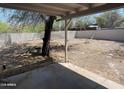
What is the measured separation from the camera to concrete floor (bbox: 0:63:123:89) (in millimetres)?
4602

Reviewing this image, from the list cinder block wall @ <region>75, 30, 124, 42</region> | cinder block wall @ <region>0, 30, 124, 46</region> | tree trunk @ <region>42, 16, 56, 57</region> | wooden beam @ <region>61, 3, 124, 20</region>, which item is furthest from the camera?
cinder block wall @ <region>0, 30, 124, 46</region>

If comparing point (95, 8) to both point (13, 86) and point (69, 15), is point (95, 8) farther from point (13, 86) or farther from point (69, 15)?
point (13, 86)

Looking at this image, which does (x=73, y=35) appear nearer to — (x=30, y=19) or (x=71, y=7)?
(x=30, y=19)

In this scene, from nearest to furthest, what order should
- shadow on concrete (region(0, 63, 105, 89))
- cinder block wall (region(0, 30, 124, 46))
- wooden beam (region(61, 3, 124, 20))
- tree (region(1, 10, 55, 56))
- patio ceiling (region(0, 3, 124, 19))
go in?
wooden beam (region(61, 3, 124, 20))
shadow on concrete (region(0, 63, 105, 89))
patio ceiling (region(0, 3, 124, 19))
tree (region(1, 10, 55, 56))
cinder block wall (region(0, 30, 124, 46))

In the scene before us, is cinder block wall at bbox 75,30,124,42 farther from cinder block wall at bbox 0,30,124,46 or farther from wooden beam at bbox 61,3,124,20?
wooden beam at bbox 61,3,124,20

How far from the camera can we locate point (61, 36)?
19.6 m

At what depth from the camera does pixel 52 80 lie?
5.16m

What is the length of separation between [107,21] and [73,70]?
2587 cm

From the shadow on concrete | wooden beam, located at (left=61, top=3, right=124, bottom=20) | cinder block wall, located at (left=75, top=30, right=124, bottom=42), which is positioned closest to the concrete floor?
the shadow on concrete

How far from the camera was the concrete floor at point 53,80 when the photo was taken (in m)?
4.60

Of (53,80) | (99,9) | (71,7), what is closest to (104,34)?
(71,7)

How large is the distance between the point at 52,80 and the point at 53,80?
0.03m
